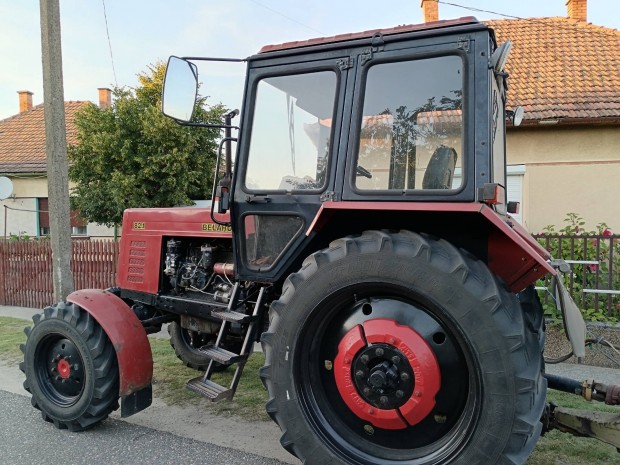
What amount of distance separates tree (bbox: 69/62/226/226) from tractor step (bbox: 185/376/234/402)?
28.5 ft

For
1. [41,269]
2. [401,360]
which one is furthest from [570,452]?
[41,269]

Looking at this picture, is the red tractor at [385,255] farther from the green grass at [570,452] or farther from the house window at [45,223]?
the house window at [45,223]

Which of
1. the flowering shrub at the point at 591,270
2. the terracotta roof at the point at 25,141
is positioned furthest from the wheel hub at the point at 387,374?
the terracotta roof at the point at 25,141

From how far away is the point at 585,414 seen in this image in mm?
2518

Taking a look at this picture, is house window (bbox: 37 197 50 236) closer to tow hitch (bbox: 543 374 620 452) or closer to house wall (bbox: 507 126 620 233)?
house wall (bbox: 507 126 620 233)

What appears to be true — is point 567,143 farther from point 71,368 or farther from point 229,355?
point 71,368

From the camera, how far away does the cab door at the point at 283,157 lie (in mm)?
2719

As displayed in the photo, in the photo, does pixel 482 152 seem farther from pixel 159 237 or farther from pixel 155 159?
pixel 155 159

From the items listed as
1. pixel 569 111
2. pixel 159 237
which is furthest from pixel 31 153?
pixel 569 111

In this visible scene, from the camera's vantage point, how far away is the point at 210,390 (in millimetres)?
2959

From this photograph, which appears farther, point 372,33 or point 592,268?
point 592,268

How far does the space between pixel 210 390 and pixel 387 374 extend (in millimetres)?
1217

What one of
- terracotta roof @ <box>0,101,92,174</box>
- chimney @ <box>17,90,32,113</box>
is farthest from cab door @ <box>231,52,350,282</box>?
chimney @ <box>17,90,32,113</box>

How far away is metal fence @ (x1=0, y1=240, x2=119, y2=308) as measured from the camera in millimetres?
8273
